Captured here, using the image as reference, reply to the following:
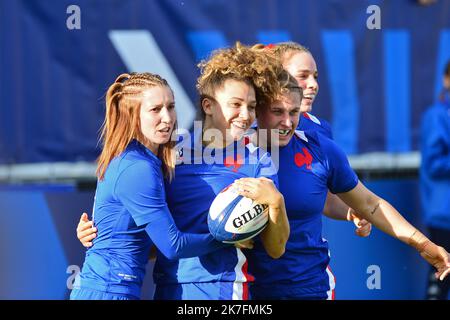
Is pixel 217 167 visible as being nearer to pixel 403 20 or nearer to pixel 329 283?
pixel 329 283

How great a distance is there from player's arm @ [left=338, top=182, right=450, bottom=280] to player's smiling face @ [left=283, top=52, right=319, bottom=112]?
0.56 meters

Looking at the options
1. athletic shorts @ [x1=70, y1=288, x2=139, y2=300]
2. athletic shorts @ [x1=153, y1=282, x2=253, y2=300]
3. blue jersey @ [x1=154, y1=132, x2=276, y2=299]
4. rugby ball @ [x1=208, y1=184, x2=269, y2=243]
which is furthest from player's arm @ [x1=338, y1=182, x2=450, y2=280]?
athletic shorts @ [x1=70, y1=288, x2=139, y2=300]

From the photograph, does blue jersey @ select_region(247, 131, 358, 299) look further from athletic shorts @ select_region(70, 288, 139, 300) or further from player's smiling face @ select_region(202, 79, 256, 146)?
athletic shorts @ select_region(70, 288, 139, 300)

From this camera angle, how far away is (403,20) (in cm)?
716

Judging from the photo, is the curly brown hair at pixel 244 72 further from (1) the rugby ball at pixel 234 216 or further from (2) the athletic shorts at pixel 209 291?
(2) the athletic shorts at pixel 209 291

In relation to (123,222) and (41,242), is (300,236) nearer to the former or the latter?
(123,222)

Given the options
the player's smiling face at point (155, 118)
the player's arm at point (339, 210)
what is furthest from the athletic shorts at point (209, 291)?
the player's arm at point (339, 210)

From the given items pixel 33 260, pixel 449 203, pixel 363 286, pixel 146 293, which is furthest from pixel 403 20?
pixel 33 260

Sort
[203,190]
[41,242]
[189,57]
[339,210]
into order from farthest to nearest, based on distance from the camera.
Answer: [189,57], [41,242], [339,210], [203,190]

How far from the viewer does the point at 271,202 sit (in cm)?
407

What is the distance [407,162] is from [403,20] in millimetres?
1111

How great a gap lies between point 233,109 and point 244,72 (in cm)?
20

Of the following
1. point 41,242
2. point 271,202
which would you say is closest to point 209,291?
point 271,202

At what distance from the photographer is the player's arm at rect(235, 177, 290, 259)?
407 cm
